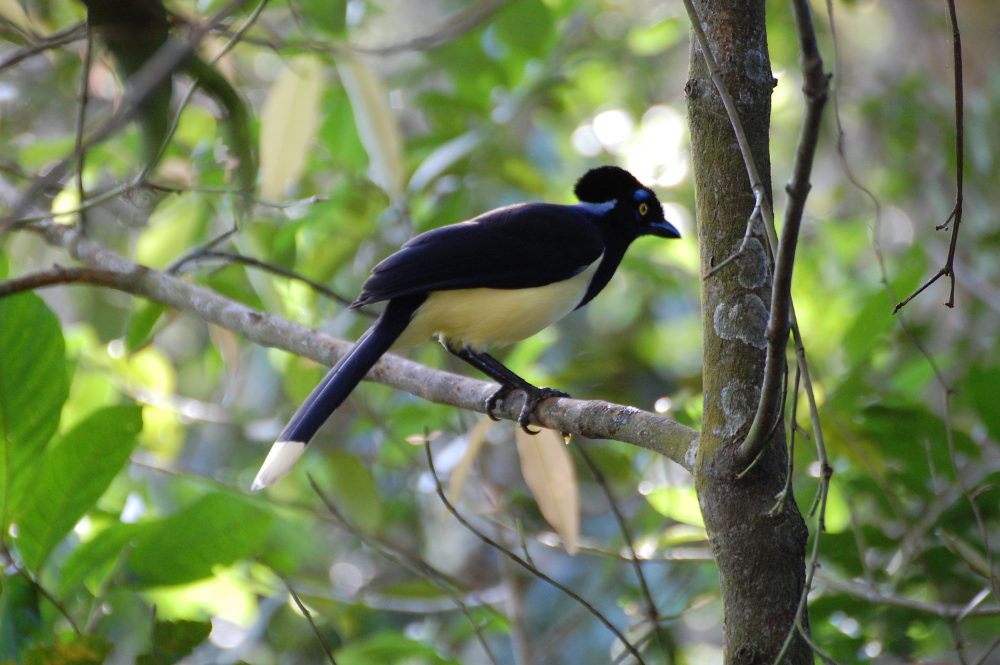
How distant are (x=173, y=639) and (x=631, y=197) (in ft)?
8.59

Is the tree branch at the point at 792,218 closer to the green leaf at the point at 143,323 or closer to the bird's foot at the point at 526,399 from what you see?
the bird's foot at the point at 526,399

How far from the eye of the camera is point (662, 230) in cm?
386

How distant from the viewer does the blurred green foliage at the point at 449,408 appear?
84.7 inches

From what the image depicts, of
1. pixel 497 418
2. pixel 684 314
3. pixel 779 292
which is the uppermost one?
pixel 684 314

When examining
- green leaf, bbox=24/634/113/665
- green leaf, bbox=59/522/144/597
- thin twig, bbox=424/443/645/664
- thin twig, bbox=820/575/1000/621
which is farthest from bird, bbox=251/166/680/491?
green leaf, bbox=24/634/113/665

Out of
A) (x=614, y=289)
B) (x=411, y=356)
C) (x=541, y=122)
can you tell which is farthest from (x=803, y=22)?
(x=614, y=289)

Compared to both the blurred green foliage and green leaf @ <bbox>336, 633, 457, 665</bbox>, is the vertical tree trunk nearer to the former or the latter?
the blurred green foliage

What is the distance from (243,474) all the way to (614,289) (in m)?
2.67

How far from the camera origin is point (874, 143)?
5879 mm

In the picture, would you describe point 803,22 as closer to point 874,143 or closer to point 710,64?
point 710,64

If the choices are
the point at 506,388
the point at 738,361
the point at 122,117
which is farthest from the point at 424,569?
the point at 122,117

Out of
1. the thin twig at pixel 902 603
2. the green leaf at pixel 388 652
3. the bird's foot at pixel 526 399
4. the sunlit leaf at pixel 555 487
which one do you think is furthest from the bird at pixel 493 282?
the thin twig at pixel 902 603

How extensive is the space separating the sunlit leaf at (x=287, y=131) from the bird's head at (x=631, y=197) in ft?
4.41

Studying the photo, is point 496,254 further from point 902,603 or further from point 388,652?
point 902,603
